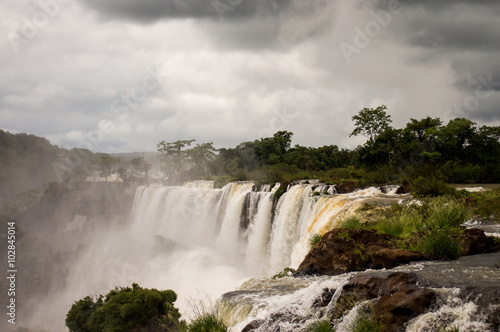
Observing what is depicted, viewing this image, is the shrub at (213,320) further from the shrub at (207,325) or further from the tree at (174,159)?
the tree at (174,159)

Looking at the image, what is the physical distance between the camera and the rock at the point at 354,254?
22.7 feet

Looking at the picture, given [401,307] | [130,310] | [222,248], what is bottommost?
[222,248]

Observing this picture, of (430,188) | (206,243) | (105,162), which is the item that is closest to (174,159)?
(105,162)

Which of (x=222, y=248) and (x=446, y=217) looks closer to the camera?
(x=446, y=217)

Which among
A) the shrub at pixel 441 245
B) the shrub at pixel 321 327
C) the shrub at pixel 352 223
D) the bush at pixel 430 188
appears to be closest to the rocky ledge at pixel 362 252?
the shrub at pixel 441 245

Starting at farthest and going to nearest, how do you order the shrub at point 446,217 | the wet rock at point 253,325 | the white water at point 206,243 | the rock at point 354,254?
the white water at point 206,243, the shrub at point 446,217, the rock at point 354,254, the wet rock at point 253,325

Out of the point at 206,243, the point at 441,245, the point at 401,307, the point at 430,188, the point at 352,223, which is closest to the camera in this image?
the point at 401,307

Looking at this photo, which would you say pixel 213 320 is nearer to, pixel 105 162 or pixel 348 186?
pixel 348 186

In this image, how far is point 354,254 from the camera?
7398 millimetres

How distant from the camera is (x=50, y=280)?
105ft

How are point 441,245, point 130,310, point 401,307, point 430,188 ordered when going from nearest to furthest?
point 401,307 → point 441,245 → point 130,310 → point 430,188

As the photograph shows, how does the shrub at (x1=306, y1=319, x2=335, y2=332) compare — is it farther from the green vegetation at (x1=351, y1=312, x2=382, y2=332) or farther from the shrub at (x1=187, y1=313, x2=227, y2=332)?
the shrub at (x1=187, y1=313, x2=227, y2=332)

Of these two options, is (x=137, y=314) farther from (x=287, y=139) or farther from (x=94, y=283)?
(x=287, y=139)

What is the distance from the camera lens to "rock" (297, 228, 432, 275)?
22.7 feet
